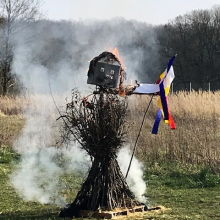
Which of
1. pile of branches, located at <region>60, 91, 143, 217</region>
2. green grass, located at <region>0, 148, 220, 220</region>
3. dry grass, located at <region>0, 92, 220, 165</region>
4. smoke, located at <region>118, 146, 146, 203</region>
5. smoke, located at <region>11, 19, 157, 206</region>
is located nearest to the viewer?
pile of branches, located at <region>60, 91, 143, 217</region>

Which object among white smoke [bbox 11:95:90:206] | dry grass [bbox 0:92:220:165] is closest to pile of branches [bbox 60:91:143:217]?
white smoke [bbox 11:95:90:206]

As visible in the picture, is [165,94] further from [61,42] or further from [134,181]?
[61,42]

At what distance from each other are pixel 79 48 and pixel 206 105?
4135 millimetres

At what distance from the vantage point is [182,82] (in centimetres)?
2658

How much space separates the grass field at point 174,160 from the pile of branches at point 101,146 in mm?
390

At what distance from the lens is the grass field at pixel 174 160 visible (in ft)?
21.5

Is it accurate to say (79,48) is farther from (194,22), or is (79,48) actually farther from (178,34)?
(194,22)

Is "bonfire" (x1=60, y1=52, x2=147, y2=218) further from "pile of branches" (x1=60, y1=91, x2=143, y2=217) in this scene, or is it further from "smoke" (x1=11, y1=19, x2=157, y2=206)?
"smoke" (x1=11, y1=19, x2=157, y2=206)

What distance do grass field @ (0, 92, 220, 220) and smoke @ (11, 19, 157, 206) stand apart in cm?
32

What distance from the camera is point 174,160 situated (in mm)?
10047

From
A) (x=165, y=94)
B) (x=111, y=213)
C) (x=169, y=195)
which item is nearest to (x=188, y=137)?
(x=169, y=195)

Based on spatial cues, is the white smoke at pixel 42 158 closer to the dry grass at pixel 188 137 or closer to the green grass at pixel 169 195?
the green grass at pixel 169 195

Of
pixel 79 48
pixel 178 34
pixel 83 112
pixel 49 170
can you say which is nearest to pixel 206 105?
pixel 79 48

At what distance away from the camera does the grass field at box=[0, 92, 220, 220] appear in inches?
258
